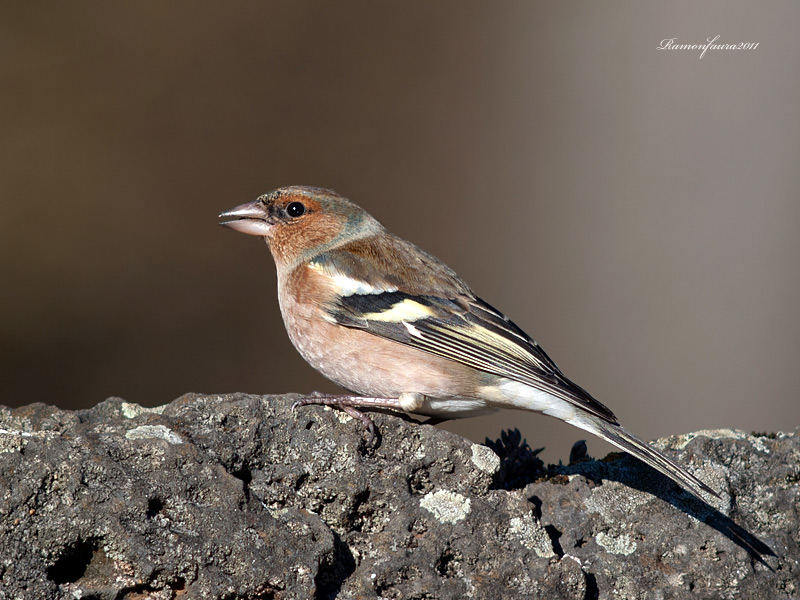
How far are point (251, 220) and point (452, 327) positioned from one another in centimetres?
147

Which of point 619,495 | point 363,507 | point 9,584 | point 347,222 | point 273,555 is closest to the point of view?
point 9,584

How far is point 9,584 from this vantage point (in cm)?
190

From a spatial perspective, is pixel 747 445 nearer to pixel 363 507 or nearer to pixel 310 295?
pixel 363 507

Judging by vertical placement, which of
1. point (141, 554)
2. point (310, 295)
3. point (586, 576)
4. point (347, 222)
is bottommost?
point (586, 576)

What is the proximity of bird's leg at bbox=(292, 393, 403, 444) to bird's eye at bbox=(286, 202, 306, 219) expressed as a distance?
4.44 feet

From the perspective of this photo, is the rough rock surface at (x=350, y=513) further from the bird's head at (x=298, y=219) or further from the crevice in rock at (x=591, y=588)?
the bird's head at (x=298, y=219)

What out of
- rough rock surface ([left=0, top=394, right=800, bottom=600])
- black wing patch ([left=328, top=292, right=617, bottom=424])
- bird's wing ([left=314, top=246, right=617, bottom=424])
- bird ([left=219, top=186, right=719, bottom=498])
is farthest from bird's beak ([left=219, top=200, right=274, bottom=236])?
rough rock surface ([left=0, top=394, right=800, bottom=600])

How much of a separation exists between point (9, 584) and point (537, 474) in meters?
2.00

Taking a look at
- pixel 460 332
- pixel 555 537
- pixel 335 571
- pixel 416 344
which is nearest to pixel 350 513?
pixel 335 571

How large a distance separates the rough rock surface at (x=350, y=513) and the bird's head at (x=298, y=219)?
1.55 metres

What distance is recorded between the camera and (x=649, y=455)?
9.66ft

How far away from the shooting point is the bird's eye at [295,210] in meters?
4.29

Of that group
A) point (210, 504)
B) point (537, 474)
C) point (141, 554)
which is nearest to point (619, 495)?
point (537, 474)

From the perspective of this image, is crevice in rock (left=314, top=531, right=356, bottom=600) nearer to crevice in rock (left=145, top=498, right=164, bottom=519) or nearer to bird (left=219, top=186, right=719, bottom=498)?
crevice in rock (left=145, top=498, right=164, bottom=519)
